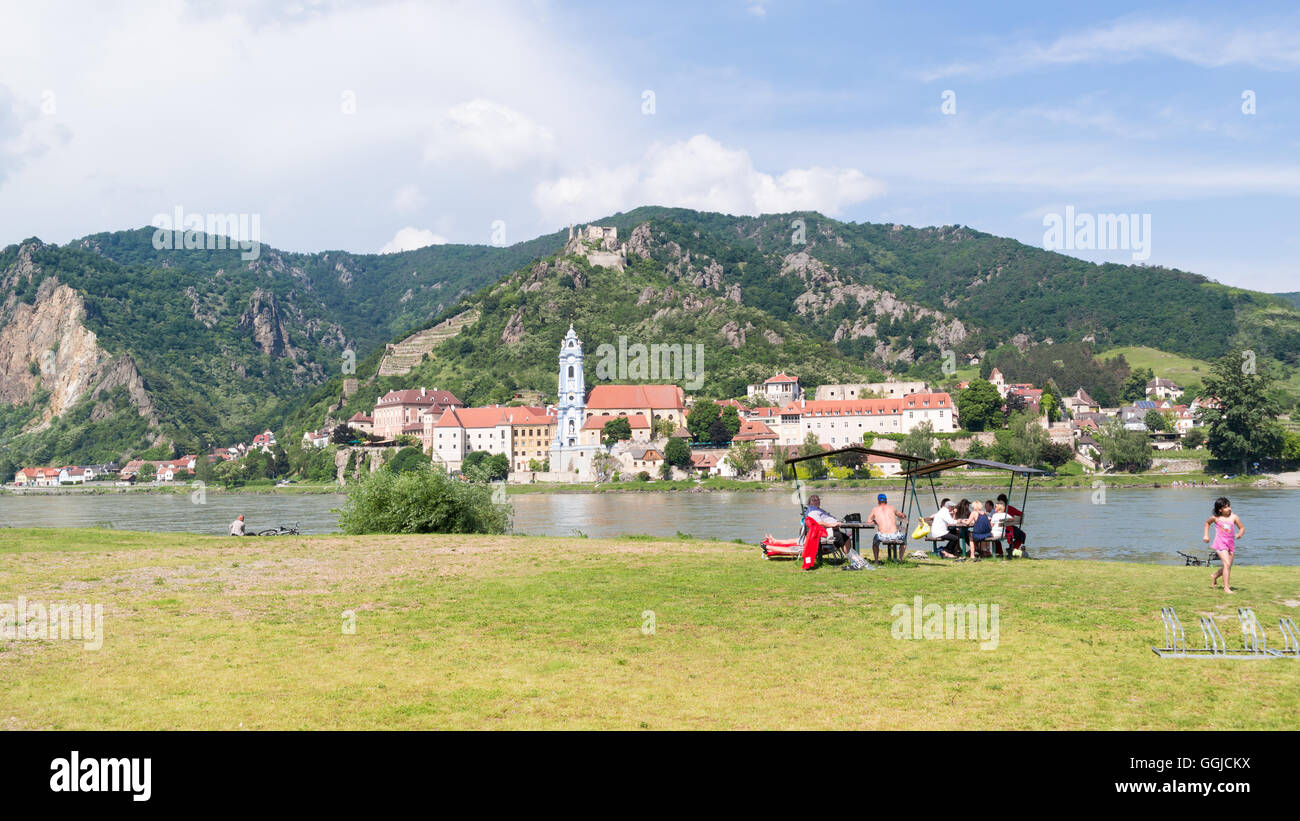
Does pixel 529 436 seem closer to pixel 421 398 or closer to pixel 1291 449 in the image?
pixel 421 398

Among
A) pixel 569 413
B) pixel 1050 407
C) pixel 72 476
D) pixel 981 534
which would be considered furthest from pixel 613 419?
pixel 981 534

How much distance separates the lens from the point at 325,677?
934cm

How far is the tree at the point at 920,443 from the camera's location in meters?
99.3

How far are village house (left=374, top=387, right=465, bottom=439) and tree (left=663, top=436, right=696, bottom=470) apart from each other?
4137cm

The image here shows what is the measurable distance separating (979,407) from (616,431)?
1731 inches

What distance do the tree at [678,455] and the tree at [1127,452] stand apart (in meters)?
44.2

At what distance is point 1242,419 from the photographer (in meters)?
88.9

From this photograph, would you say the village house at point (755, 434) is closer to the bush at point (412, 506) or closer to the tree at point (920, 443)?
the tree at point (920, 443)

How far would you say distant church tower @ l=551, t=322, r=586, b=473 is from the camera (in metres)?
121

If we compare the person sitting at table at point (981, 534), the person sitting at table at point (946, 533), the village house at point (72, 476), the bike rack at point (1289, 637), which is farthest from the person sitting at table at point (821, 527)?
the village house at point (72, 476)

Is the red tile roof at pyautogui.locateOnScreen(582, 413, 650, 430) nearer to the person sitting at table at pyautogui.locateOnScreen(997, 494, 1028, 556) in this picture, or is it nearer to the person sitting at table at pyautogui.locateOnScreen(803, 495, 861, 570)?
the person sitting at table at pyautogui.locateOnScreen(997, 494, 1028, 556)
